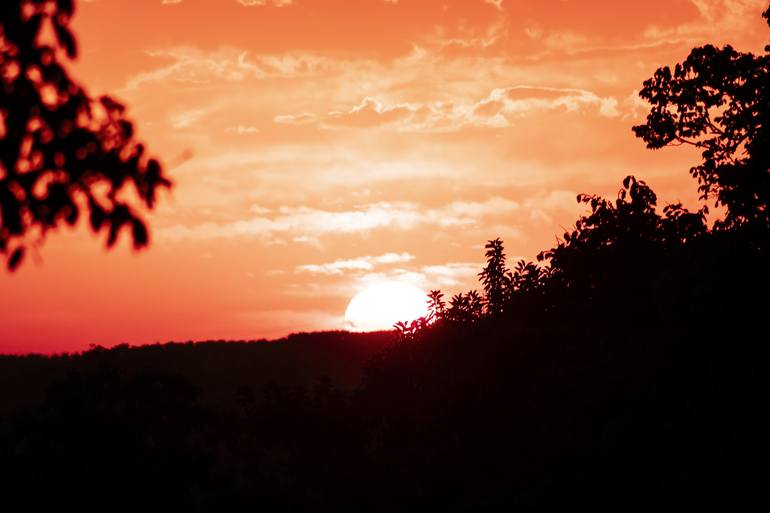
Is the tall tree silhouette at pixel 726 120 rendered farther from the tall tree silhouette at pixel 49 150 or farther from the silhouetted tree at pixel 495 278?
the tall tree silhouette at pixel 49 150

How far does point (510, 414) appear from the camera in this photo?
1703 cm

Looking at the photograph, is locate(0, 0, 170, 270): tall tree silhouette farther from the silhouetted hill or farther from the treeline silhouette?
the silhouetted hill

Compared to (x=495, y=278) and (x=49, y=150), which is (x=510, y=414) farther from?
(x=49, y=150)

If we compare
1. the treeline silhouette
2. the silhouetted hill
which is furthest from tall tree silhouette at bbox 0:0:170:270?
the silhouetted hill

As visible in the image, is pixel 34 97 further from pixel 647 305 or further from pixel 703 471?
pixel 647 305

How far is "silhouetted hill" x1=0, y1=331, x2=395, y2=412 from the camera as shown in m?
34.7

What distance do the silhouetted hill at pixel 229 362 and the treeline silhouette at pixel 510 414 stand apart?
559 inches

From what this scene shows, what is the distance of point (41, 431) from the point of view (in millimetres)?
17594

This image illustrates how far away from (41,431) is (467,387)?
8.81m

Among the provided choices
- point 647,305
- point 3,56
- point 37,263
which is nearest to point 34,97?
point 3,56

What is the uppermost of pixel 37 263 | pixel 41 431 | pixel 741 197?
pixel 741 197

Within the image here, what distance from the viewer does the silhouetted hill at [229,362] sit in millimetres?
34719

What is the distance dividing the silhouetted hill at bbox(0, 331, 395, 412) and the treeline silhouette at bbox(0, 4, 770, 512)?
14.2m

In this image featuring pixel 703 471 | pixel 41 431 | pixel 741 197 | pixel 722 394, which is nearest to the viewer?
pixel 703 471
